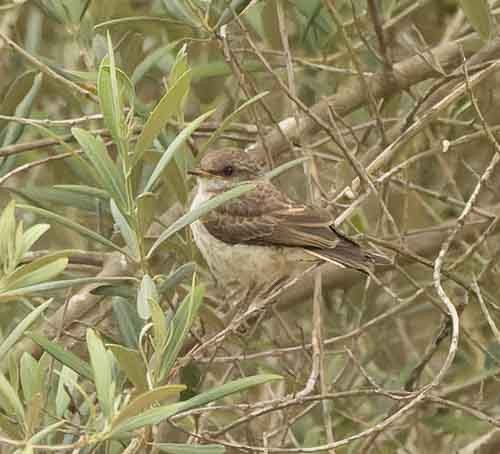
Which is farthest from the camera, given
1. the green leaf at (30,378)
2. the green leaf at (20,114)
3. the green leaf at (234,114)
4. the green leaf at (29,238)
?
the green leaf at (20,114)

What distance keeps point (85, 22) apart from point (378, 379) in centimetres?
199

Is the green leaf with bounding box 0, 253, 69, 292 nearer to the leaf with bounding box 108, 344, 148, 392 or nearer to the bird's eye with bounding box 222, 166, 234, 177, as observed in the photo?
the leaf with bounding box 108, 344, 148, 392

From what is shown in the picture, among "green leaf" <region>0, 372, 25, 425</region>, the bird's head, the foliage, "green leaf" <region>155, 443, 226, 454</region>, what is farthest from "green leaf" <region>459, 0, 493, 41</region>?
"green leaf" <region>0, 372, 25, 425</region>

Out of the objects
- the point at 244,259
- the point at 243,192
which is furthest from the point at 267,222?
the point at 243,192

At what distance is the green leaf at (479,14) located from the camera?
465cm

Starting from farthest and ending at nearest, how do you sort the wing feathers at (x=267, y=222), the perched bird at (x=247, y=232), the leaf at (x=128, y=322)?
1. the perched bird at (x=247, y=232)
2. the wing feathers at (x=267, y=222)
3. the leaf at (x=128, y=322)

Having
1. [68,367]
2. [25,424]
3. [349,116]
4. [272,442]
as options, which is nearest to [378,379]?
[272,442]

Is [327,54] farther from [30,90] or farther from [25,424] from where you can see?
[25,424]

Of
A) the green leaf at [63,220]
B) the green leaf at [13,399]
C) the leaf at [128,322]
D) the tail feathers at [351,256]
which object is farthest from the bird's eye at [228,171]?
the green leaf at [13,399]

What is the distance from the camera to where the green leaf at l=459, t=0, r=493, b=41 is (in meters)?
4.65

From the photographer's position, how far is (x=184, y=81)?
3396 mm

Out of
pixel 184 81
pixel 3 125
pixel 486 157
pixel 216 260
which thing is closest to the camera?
pixel 184 81

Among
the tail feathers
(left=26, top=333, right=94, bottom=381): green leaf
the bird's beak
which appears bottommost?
the tail feathers

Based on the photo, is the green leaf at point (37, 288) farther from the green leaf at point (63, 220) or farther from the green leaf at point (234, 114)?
the green leaf at point (234, 114)
